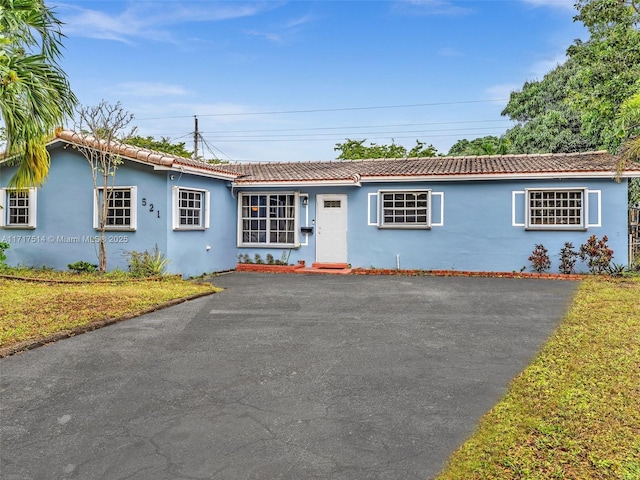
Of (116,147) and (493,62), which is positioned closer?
(116,147)

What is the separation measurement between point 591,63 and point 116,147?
15546mm

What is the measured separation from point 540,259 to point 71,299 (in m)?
12.3

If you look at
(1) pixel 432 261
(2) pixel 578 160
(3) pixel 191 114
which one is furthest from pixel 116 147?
(3) pixel 191 114

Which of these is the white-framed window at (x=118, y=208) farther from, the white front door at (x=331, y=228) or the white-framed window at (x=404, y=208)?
the white-framed window at (x=404, y=208)

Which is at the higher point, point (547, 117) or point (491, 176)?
point (547, 117)

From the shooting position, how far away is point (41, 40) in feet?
32.0

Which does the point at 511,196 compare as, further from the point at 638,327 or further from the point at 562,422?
the point at 562,422

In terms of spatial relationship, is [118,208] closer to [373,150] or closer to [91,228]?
[91,228]

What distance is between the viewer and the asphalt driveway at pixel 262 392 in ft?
10.5

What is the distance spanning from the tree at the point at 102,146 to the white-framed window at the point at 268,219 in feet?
14.3

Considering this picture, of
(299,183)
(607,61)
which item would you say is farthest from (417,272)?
(607,61)

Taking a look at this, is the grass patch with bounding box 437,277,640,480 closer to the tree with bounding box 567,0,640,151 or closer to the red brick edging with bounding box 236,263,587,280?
the red brick edging with bounding box 236,263,587,280

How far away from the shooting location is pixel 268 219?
16141 mm

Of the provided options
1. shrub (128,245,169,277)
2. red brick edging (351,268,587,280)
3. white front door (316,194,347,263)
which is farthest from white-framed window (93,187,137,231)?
red brick edging (351,268,587,280)
